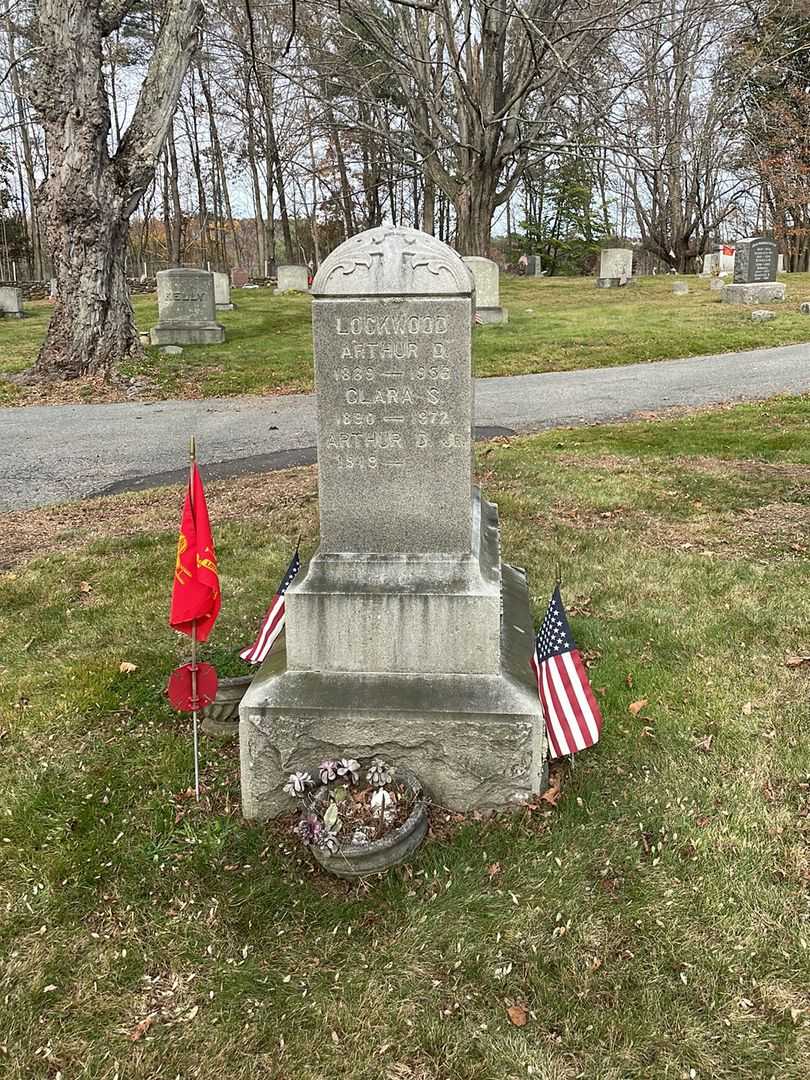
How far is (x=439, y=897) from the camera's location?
2996mm

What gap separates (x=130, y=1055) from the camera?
246cm

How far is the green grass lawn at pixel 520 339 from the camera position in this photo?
15352mm

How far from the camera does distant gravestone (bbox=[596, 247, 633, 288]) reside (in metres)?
30.1

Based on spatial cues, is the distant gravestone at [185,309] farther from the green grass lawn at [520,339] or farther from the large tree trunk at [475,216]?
the large tree trunk at [475,216]

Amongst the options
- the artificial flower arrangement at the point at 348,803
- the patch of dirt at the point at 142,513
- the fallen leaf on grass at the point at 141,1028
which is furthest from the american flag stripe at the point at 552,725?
the patch of dirt at the point at 142,513

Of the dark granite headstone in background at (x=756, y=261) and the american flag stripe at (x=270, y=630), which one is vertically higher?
the dark granite headstone in background at (x=756, y=261)

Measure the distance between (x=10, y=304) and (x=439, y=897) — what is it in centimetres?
2932

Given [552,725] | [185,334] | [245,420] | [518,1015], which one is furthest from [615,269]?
[518,1015]

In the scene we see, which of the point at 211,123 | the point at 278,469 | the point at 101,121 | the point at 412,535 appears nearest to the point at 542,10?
the point at 101,121

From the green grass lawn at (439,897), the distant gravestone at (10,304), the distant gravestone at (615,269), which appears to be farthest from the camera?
the distant gravestone at (615,269)

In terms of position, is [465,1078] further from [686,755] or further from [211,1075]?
[686,755]

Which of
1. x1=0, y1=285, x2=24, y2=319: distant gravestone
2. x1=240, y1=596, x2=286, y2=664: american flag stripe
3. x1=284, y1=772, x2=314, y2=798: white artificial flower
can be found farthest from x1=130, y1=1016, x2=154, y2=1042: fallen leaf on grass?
x1=0, y1=285, x2=24, y2=319: distant gravestone

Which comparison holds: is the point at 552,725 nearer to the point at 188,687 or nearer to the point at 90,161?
the point at 188,687

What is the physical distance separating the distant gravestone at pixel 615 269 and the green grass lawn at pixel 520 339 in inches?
153
